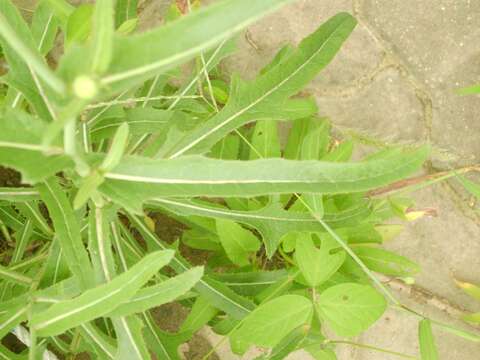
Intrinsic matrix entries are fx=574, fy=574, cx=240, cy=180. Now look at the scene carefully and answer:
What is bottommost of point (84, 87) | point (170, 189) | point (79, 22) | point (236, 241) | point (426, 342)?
point (426, 342)

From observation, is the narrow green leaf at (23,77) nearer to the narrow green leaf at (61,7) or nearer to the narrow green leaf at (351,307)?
the narrow green leaf at (61,7)

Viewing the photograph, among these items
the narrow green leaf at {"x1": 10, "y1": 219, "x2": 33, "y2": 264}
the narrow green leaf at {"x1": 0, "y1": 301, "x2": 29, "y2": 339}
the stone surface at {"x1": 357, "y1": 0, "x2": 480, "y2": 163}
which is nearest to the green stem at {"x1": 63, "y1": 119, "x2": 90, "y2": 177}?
Result: the narrow green leaf at {"x1": 0, "y1": 301, "x2": 29, "y2": 339}

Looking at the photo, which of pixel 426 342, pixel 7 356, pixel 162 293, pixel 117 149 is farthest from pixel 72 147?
pixel 426 342

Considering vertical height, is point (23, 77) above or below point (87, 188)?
above

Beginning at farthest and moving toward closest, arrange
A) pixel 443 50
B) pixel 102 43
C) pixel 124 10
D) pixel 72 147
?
pixel 443 50 < pixel 124 10 < pixel 72 147 < pixel 102 43

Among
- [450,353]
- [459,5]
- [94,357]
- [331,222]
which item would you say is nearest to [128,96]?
[331,222]

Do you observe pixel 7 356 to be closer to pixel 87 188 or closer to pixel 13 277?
pixel 13 277

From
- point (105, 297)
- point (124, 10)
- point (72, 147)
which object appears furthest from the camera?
point (124, 10)
